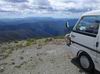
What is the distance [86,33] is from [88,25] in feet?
1.20

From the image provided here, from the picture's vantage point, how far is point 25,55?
31.4ft

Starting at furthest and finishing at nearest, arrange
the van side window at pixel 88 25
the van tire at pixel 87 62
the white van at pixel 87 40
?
the van tire at pixel 87 62
the van side window at pixel 88 25
the white van at pixel 87 40

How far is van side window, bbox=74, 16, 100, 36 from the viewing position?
5964mm

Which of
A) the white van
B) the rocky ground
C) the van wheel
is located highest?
the white van

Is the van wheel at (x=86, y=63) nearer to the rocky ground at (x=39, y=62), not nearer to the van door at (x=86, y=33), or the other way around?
the rocky ground at (x=39, y=62)

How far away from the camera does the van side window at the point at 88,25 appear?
5.96 meters

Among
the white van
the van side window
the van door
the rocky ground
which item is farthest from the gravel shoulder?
the van side window

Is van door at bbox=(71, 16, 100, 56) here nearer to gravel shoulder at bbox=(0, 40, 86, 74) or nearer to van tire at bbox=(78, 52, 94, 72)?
van tire at bbox=(78, 52, 94, 72)

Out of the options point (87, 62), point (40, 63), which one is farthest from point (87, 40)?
point (40, 63)

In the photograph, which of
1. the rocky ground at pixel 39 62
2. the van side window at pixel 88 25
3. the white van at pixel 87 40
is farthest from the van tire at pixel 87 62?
the van side window at pixel 88 25

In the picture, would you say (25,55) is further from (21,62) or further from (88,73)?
(88,73)

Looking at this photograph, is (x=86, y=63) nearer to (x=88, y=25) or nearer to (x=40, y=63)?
(x=88, y=25)

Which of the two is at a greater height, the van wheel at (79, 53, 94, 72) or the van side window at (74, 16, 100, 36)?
the van side window at (74, 16, 100, 36)

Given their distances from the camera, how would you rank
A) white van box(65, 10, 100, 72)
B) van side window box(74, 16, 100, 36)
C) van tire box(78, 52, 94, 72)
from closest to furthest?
white van box(65, 10, 100, 72) → van side window box(74, 16, 100, 36) → van tire box(78, 52, 94, 72)
